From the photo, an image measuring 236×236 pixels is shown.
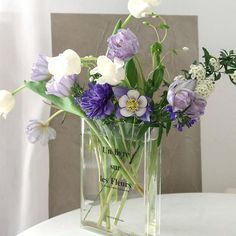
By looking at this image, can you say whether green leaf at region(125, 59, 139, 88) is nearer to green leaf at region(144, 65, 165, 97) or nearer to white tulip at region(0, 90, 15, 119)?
green leaf at region(144, 65, 165, 97)

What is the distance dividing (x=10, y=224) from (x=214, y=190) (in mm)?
688

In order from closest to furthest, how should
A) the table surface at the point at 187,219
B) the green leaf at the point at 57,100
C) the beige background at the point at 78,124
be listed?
1. the green leaf at the point at 57,100
2. the table surface at the point at 187,219
3. the beige background at the point at 78,124

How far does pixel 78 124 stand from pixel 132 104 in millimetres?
625

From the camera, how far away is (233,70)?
3.07ft

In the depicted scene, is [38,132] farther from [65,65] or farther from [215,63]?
[215,63]

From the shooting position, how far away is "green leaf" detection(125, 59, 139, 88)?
2.95 feet

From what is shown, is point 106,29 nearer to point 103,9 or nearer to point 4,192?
point 103,9

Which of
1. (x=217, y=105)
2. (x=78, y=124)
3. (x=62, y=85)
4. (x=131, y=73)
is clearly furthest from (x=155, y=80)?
(x=217, y=105)

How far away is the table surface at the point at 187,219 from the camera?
1031 millimetres

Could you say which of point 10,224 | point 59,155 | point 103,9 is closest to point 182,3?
point 103,9

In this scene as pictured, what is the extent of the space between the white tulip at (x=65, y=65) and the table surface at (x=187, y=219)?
14.8 inches

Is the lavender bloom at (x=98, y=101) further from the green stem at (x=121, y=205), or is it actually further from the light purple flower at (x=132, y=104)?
the green stem at (x=121, y=205)

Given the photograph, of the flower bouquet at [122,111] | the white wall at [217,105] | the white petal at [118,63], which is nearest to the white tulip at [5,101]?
the flower bouquet at [122,111]

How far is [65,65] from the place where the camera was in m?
0.81
